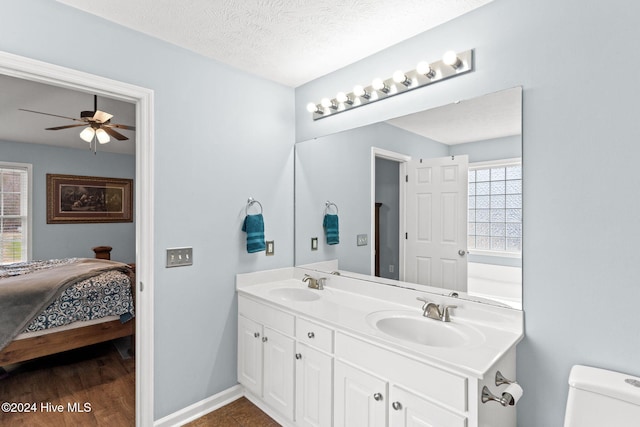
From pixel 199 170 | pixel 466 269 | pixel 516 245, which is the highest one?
pixel 199 170

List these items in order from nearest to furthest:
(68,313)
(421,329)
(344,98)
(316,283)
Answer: (421,329)
(344,98)
(316,283)
(68,313)

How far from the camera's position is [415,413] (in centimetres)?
128

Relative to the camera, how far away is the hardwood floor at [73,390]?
2.15m

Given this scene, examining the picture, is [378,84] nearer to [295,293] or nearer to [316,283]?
[316,283]

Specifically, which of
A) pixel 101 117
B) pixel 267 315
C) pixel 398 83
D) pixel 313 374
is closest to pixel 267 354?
pixel 267 315

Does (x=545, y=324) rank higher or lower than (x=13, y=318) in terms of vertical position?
higher

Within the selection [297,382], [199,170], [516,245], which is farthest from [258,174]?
[516,245]

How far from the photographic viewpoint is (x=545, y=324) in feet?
4.68

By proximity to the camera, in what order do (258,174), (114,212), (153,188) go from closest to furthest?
(153,188)
(258,174)
(114,212)

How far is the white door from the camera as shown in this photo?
1.72 meters

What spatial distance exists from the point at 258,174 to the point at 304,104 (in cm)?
66

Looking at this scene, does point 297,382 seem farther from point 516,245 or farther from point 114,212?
point 114,212

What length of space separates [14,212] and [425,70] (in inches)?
219

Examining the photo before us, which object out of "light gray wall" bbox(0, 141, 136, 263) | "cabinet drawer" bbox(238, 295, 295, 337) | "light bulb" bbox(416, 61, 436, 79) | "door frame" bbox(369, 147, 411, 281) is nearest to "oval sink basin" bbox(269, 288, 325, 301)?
"cabinet drawer" bbox(238, 295, 295, 337)
